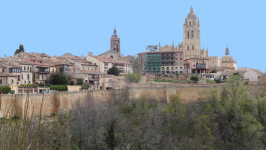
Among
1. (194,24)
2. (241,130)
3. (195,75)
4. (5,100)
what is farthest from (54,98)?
(194,24)

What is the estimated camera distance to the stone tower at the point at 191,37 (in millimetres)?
68750

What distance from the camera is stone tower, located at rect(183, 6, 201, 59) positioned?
226 feet

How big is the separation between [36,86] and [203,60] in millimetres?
36302

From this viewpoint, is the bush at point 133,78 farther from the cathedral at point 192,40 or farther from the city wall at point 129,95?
the cathedral at point 192,40

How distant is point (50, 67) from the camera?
40844 mm

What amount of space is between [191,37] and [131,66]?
62.3 feet

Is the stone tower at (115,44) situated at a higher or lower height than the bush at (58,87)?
higher

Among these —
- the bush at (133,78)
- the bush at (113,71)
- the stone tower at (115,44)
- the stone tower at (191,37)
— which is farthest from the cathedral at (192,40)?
the bush at (133,78)

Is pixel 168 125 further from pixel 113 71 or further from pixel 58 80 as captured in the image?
pixel 113 71

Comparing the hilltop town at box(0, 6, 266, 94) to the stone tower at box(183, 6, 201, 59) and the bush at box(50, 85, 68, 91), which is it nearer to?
Result: the stone tower at box(183, 6, 201, 59)

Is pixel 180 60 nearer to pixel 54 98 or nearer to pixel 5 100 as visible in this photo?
pixel 54 98

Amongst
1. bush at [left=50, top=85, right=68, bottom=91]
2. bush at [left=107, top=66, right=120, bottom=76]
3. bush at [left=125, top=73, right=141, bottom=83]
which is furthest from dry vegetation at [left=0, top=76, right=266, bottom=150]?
bush at [left=107, top=66, right=120, bottom=76]

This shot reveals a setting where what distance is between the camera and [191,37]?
69.9 m

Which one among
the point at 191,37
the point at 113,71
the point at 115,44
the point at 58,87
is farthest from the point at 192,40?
the point at 58,87
